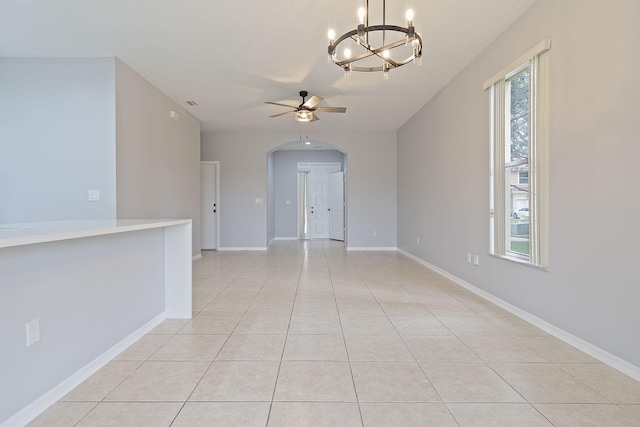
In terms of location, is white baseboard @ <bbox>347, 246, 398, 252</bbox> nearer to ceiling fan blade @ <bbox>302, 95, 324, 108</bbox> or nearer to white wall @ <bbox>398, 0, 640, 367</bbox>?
ceiling fan blade @ <bbox>302, 95, 324, 108</bbox>

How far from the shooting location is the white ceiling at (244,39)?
287 centimetres

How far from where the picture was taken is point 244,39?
3412 mm

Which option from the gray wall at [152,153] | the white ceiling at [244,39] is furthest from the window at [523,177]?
the gray wall at [152,153]

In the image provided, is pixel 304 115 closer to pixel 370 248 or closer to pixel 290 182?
pixel 370 248

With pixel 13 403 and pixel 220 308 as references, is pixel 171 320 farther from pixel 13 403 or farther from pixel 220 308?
pixel 13 403

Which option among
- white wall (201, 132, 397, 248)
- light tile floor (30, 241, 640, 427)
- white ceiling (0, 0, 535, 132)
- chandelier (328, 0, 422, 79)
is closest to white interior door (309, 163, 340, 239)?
white wall (201, 132, 397, 248)

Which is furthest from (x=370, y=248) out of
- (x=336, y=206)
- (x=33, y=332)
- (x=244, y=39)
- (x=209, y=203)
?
(x=33, y=332)

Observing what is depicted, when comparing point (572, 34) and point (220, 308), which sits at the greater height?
point (572, 34)

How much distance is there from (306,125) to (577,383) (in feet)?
19.8

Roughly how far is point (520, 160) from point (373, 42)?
184 centimetres

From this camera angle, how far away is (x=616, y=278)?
6.57 ft

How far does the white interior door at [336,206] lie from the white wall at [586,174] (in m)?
6.20

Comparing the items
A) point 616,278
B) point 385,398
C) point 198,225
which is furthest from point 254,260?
point 616,278

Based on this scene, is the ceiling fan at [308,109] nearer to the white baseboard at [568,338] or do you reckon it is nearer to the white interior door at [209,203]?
the white baseboard at [568,338]
